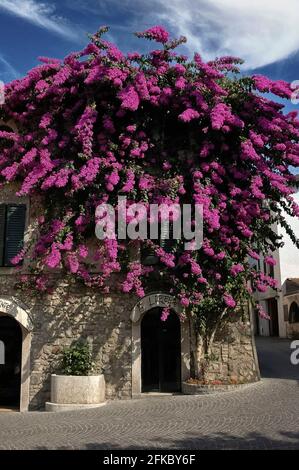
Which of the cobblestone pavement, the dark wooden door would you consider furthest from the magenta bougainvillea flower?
the dark wooden door

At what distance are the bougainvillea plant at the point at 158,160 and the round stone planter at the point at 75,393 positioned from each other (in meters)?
2.20

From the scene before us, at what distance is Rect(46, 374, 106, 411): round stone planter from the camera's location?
10.7 m

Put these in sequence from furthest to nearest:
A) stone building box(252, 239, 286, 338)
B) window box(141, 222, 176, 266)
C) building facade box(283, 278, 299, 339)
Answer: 1. stone building box(252, 239, 286, 338)
2. building facade box(283, 278, 299, 339)
3. window box(141, 222, 176, 266)

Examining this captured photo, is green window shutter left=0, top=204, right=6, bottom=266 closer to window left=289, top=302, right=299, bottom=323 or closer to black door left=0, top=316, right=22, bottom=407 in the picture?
black door left=0, top=316, right=22, bottom=407

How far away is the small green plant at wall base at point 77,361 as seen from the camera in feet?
36.3

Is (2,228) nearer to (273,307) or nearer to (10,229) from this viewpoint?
(10,229)

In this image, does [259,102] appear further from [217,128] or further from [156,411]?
[156,411]

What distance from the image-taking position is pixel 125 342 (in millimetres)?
11695

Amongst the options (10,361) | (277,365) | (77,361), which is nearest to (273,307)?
(277,365)

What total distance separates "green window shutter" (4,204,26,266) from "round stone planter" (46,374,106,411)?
3.31m

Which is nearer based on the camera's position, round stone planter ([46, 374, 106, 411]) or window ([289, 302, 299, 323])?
round stone planter ([46, 374, 106, 411])

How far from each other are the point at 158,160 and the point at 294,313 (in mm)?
15755

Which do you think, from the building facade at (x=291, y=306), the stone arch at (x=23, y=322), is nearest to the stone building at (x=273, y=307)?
the building facade at (x=291, y=306)

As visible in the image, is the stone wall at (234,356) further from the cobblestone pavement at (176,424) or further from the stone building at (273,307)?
the stone building at (273,307)
